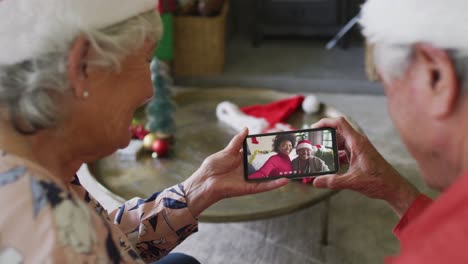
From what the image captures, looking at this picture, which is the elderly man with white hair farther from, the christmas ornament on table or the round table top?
the christmas ornament on table

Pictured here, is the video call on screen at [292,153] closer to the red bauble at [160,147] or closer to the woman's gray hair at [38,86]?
the woman's gray hair at [38,86]

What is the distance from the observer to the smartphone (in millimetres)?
1231

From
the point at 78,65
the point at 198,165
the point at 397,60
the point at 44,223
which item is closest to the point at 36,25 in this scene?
the point at 78,65

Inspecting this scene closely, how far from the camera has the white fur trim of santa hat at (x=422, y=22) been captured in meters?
0.70

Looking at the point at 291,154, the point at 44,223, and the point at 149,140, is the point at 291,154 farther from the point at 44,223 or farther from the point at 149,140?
the point at 149,140

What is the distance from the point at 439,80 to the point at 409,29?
0.29ft

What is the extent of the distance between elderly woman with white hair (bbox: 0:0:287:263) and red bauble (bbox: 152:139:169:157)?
2.86 ft

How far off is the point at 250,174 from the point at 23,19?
622mm

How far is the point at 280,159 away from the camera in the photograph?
1.27m

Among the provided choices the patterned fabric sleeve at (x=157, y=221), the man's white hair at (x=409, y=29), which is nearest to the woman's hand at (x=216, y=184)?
the patterned fabric sleeve at (x=157, y=221)

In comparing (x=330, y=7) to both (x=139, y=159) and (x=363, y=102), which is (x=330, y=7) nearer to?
(x=363, y=102)

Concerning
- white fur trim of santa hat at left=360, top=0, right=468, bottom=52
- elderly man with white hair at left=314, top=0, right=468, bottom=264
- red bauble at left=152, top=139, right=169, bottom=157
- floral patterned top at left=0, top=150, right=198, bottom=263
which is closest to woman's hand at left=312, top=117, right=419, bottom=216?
elderly man with white hair at left=314, top=0, right=468, bottom=264

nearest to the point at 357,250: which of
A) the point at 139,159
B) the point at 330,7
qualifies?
the point at 139,159

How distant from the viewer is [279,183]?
46.3 inches
